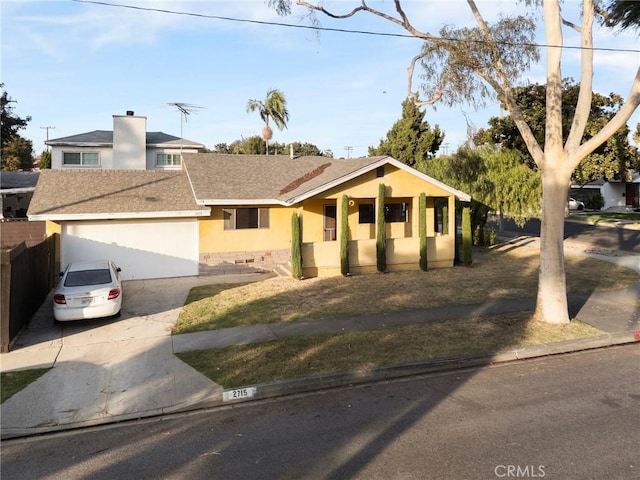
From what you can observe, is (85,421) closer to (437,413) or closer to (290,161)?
(437,413)

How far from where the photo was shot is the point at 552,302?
10.9 metres

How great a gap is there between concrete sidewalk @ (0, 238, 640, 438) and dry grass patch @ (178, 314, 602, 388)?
0.93 ft

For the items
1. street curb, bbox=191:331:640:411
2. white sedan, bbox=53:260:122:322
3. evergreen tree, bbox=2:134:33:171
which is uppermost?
evergreen tree, bbox=2:134:33:171

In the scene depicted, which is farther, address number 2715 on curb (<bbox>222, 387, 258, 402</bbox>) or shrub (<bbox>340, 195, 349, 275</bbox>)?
shrub (<bbox>340, 195, 349, 275</bbox>)

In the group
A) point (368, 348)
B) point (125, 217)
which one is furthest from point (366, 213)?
point (368, 348)

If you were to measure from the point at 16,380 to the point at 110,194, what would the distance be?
11063 mm

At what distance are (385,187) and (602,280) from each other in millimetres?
8419

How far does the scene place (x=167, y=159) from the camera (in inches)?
1286

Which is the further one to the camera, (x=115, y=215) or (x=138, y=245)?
(x=138, y=245)

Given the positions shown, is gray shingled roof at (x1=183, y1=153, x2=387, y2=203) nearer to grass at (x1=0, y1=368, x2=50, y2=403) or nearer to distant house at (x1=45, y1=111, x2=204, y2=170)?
grass at (x1=0, y1=368, x2=50, y2=403)

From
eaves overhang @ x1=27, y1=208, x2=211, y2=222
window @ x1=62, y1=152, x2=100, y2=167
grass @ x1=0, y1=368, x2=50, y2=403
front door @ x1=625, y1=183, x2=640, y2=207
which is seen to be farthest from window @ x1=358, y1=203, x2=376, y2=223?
front door @ x1=625, y1=183, x2=640, y2=207

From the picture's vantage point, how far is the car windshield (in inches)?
447

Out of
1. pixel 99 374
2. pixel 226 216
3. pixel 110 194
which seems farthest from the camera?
pixel 226 216

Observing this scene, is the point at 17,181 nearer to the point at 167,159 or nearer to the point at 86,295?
the point at 167,159
